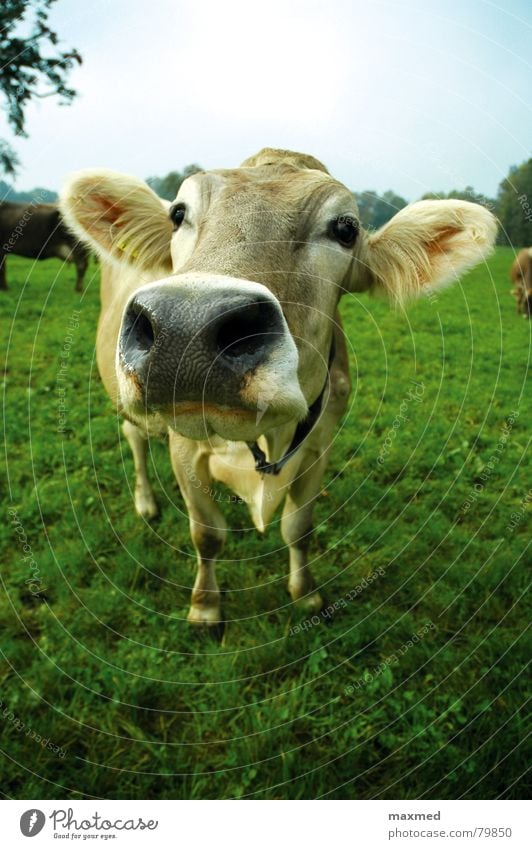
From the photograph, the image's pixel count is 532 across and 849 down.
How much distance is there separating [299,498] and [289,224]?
189 cm

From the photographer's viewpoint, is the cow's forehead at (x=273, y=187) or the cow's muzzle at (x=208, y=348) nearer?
the cow's muzzle at (x=208, y=348)

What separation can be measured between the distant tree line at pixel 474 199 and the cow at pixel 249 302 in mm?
189

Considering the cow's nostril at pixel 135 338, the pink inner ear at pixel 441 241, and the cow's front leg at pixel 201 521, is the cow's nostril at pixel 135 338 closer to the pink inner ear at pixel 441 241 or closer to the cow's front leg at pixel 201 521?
the cow's front leg at pixel 201 521

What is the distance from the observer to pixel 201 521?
3668 mm

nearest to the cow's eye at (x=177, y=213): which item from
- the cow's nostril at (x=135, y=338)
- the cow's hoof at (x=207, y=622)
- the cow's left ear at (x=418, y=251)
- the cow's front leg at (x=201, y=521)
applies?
the cow's left ear at (x=418, y=251)

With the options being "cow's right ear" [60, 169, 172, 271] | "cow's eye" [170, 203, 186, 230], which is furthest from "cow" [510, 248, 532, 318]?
"cow's eye" [170, 203, 186, 230]

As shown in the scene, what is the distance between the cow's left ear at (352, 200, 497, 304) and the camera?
2.92 m

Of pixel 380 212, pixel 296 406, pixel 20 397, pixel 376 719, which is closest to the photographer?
pixel 296 406

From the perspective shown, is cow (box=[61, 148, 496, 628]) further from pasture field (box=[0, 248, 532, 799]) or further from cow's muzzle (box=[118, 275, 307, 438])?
pasture field (box=[0, 248, 532, 799])

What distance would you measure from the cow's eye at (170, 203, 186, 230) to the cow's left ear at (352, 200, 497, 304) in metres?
0.85

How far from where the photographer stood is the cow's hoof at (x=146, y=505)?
4.75 meters

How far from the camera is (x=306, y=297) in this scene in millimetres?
2465

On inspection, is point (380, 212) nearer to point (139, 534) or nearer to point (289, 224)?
point (289, 224)

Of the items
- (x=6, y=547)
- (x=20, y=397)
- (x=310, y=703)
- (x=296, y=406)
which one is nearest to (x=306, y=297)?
(x=296, y=406)
